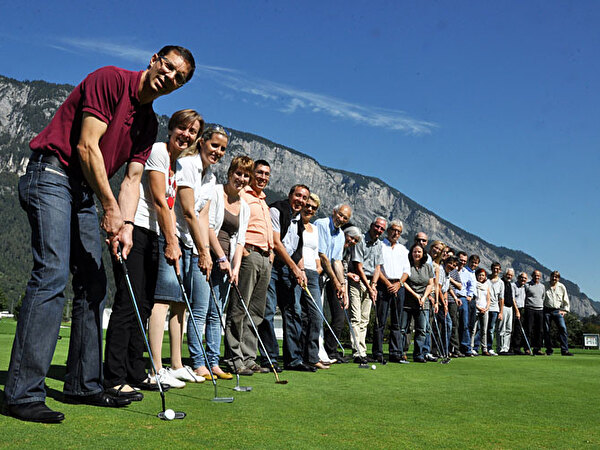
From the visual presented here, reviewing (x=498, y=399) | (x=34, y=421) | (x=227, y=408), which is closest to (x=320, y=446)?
(x=227, y=408)

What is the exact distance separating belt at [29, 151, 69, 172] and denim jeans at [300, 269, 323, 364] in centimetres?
490

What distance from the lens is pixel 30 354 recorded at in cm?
323

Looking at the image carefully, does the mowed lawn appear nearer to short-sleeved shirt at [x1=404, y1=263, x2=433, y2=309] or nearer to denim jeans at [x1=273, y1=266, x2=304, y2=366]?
denim jeans at [x1=273, y1=266, x2=304, y2=366]

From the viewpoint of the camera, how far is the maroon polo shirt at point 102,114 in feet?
11.3

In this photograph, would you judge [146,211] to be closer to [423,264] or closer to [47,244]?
[47,244]

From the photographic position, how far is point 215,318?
6.46 m

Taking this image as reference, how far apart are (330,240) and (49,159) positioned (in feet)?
19.6

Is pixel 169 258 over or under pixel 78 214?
under

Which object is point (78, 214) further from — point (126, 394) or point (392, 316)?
point (392, 316)

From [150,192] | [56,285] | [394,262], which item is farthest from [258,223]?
[394,262]

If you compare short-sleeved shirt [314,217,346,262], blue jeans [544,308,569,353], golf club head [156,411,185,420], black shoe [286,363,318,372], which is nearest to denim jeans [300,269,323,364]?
black shoe [286,363,318,372]

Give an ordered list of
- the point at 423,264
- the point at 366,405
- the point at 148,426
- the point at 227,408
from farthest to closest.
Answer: the point at 423,264 < the point at 366,405 < the point at 227,408 < the point at 148,426

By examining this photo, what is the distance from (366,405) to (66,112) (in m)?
2.84

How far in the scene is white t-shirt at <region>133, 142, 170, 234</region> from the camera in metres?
4.65
